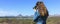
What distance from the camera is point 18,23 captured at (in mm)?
23984

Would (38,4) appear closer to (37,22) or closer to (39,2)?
(39,2)

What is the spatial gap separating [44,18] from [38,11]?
1.04ft

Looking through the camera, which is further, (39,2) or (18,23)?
(18,23)

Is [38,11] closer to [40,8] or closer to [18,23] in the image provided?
[40,8]

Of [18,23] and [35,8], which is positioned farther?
[18,23]

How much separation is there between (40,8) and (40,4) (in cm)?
12

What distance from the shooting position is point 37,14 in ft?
25.5

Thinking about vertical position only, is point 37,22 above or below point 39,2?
below

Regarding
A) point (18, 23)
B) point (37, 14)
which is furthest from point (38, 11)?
point (18, 23)

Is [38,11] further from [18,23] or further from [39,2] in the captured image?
[18,23]

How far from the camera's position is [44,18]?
7852mm

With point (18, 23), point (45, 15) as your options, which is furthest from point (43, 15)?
point (18, 23)

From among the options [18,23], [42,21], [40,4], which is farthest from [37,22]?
[18,23]

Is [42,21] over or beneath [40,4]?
beneath
